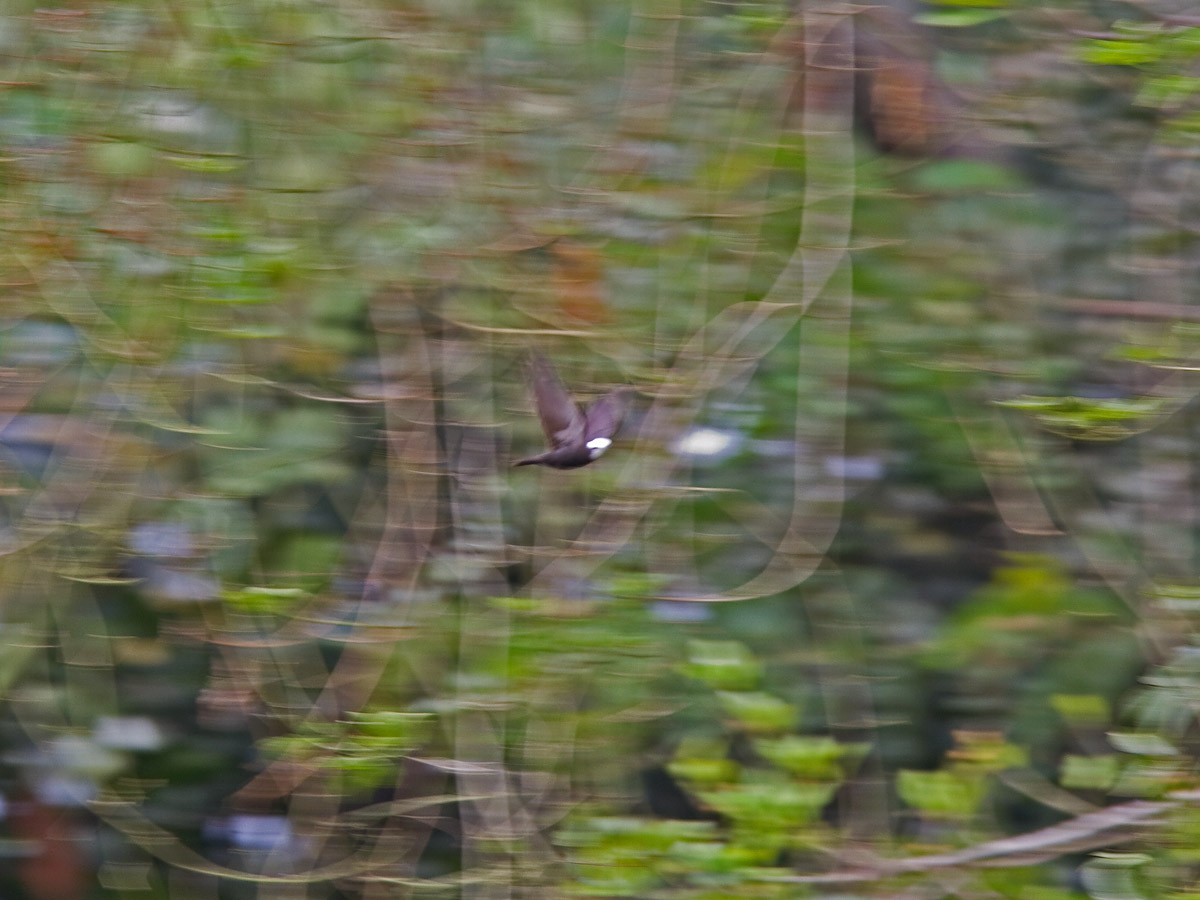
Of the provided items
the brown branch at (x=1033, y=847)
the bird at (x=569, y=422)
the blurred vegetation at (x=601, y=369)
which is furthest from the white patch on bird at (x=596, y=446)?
the brown branch at (x=1033, y=847)

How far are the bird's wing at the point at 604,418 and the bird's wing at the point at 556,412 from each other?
0.06 ft

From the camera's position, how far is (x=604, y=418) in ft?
8.30

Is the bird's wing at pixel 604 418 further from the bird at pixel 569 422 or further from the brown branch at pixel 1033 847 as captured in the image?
the brown branch at pixel 1033 847

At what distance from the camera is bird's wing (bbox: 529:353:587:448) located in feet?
8.40

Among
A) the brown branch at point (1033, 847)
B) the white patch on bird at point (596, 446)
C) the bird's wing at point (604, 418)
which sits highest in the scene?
the bird's wing at point (604, 418)

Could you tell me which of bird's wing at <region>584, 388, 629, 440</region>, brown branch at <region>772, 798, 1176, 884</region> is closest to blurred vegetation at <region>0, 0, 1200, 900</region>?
brown branch at <region>772, 798, 1176, 884</region>

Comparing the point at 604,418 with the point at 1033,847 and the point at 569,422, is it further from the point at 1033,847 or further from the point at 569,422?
the point at 1033,847

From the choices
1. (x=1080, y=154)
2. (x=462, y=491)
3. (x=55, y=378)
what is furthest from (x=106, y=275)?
(x=1080, y=154)

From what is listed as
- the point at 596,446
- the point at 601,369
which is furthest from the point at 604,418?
the point at 601,369

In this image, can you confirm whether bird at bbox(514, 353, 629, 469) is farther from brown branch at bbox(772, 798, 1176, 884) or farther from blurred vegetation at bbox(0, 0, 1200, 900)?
brown branch at bbox(772, 798, 1176, 884)

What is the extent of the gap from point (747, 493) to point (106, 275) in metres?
1.23

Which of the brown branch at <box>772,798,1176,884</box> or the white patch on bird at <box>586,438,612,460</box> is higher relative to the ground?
the white patch on bird at <box>586,438,612,460</box>

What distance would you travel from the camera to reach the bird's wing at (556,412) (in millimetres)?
2561

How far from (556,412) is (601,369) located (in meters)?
0.24
